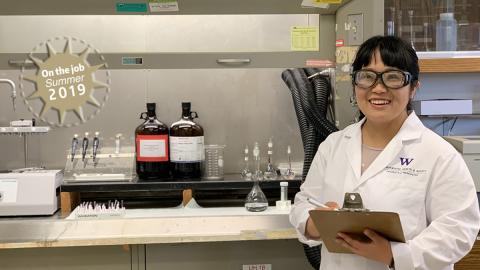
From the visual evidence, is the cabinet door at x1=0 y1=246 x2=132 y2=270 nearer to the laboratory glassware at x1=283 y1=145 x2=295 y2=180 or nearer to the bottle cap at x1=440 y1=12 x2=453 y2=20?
the laboratory glassware at x1=283 y1=145 x2=295 y2=180

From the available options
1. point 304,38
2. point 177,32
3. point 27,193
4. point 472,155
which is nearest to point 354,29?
point 304,38

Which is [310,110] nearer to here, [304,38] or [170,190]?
[304,38]

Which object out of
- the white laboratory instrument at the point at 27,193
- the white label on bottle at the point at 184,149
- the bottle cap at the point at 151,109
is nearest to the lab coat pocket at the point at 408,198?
the white label on bottle at the point at 184,149

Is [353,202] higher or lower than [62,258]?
higher

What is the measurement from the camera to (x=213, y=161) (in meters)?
2.47

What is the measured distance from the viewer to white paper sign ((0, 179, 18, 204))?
2.08 meters

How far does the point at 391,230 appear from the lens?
123 centimetres

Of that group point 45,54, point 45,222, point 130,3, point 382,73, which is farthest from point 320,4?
point 45,222

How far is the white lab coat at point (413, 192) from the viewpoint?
1.25 metres

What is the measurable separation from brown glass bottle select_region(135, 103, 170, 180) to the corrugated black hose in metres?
0.70

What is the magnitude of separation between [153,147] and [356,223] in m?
1.31

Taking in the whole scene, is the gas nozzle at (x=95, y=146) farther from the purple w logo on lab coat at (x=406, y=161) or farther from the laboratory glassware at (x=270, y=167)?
the purple w logo on lab coat at (x=406, y=161)

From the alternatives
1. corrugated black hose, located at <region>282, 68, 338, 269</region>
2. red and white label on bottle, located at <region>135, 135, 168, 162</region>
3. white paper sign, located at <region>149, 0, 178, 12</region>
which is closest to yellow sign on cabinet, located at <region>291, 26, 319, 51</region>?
corrugated black hose, located at <region>282, 68, 338, 269</region>

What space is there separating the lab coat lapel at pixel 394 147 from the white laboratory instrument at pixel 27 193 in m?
1.43
